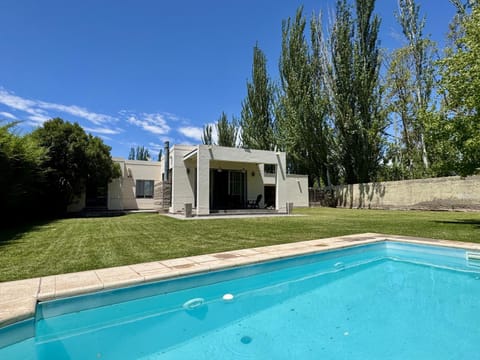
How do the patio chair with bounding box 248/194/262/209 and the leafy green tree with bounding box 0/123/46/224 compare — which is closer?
the leafy green tree with bounding box 0/123/46/224

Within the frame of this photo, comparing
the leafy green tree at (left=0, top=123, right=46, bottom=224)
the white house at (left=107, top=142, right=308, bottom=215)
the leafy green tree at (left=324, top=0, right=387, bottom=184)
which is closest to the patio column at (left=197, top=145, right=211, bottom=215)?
the white house at (left=107, top=142, right=308, bottom=215)

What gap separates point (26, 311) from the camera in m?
2.88

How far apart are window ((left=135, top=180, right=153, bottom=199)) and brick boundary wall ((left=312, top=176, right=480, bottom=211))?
15.3m

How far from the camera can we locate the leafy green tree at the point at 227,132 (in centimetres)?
3164

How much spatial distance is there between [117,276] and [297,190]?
21001 millimetres

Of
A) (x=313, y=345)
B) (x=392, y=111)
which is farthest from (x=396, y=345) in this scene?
(x=392, y=111)

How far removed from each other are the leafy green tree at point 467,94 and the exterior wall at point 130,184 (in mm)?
17642

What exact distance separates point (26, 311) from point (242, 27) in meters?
18.3

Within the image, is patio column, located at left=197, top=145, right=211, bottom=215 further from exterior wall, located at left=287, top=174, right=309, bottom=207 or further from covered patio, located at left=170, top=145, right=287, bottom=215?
exterior wall, located at left=287, top=174, right=309, bottom=207

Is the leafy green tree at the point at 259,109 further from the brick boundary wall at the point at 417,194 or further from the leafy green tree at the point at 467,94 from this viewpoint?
the leafy green tree at the point at 467,94

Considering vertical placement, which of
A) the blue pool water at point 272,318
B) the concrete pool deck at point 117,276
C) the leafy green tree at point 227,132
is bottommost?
the blue pool water at point 272,318

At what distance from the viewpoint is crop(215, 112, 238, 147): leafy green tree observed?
31641 millimetres

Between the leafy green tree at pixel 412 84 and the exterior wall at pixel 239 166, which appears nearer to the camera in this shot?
the exterior wall at pixel 239 166

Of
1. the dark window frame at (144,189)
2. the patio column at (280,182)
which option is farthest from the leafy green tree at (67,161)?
the patio column at (280,182)
